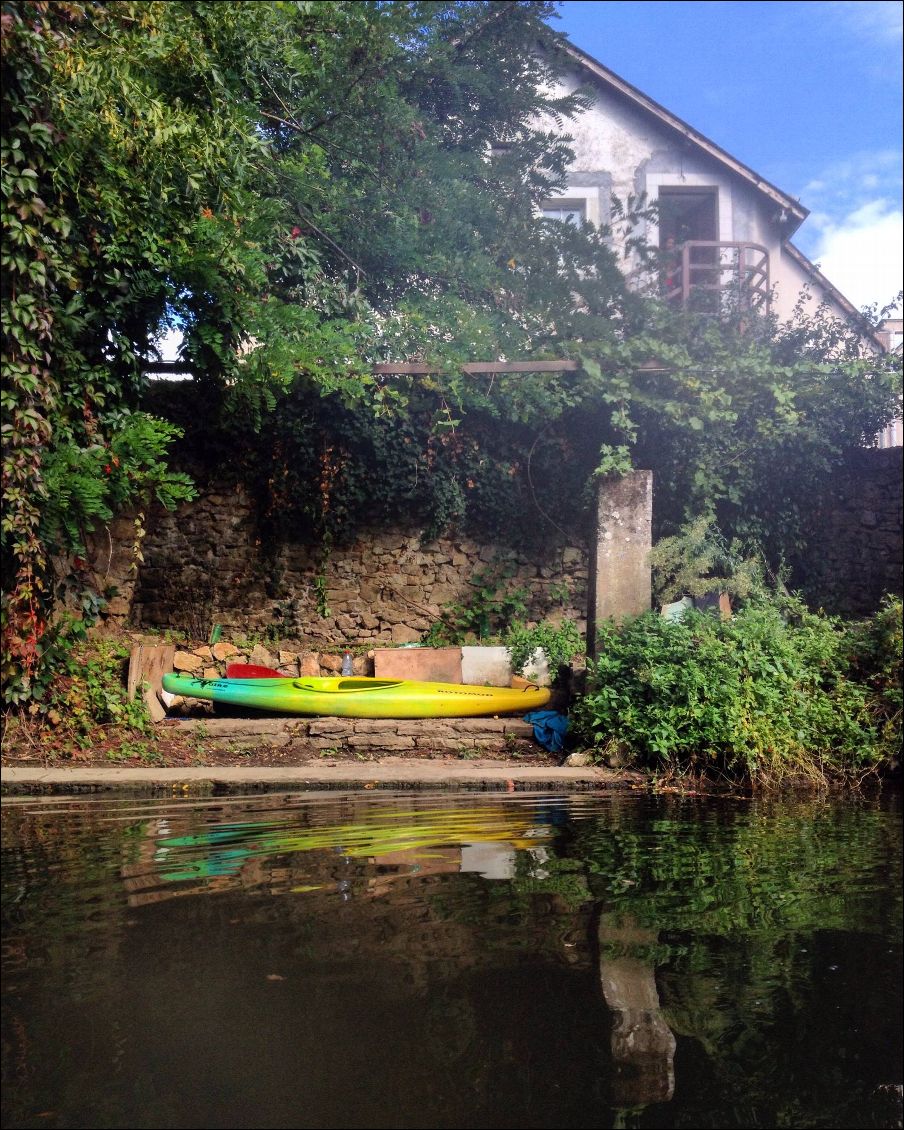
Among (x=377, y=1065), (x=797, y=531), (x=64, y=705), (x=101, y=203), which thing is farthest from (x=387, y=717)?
(x=377, y=1065)

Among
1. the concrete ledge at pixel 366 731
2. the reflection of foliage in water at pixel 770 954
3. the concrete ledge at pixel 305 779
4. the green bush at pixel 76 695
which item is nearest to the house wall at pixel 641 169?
the concrete ledge at pixel 366 731

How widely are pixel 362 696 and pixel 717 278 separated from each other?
746 cm

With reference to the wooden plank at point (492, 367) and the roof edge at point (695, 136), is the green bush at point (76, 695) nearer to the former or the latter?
the wooden plank at point (492, 367)

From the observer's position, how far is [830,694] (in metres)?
6.61

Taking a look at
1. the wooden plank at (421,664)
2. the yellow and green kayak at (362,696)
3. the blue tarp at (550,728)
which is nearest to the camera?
the blue tarp at (550,728)

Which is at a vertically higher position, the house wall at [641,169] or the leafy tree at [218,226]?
the house wall at [641,169]

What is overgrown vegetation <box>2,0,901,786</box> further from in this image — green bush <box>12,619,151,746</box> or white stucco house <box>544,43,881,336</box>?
white stucco house <box>544,43,881,336</box>

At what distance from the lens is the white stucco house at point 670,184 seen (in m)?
12.4

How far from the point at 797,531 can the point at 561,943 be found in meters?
8.51

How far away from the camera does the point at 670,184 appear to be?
505 inches

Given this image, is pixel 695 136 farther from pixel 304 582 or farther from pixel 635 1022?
pixel 635 1022

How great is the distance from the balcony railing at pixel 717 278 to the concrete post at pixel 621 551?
155 inches

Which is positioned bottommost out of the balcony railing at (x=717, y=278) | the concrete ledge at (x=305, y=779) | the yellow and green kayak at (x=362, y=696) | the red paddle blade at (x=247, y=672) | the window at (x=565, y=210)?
the concrete ledge at (x=305, y=779)

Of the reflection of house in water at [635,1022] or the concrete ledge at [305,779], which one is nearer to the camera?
the reflection of house in water at [635,1022]
